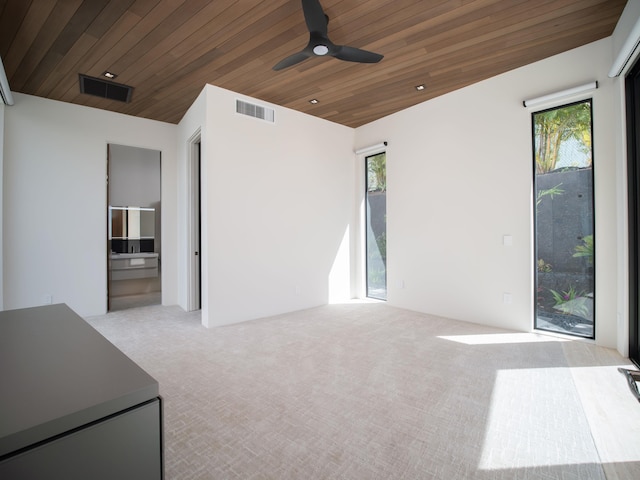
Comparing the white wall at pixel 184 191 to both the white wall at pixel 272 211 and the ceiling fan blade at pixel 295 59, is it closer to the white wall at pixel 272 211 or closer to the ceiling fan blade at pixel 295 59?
the white wall at pixel 272 211

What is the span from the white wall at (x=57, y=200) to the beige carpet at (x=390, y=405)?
4.79 ft

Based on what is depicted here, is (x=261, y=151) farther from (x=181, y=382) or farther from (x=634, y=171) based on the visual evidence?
(x=634, y=171)

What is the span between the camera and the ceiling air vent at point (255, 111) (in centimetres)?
404

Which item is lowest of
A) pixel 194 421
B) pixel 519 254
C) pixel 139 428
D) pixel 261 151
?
pixel 194 421

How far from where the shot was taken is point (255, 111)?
420 centimetres

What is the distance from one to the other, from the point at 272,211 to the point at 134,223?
143 inches

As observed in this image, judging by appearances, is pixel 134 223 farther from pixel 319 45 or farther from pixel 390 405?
pixel 390 405

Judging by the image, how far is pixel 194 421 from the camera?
1955 millimetres

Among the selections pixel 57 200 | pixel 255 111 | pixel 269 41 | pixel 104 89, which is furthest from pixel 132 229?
pixel 269 41

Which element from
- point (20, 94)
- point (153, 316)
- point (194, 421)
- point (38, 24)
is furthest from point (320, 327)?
point (20, 94)

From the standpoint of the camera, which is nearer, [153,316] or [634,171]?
[634,171]

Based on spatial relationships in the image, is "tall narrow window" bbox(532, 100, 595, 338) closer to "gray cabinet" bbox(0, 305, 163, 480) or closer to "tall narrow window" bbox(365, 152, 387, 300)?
"tall narrow window" bbox(365, 152, 387, 300)

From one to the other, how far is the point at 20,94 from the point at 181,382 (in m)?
4.32

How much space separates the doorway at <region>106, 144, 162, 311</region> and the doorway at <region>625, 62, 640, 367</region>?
21.4ft
